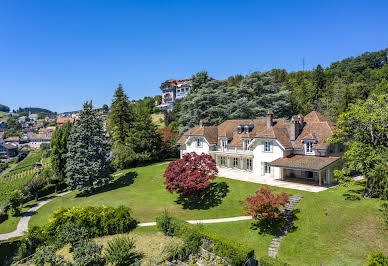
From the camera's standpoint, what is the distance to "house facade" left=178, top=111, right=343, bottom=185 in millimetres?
29688

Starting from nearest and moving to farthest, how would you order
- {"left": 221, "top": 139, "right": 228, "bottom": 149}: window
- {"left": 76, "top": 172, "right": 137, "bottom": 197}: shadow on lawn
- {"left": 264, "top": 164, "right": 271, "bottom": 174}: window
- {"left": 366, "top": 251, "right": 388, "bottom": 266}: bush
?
1. {"left": 366, "top": 251, "right": 388, "bottom": 266}: bush
2. {"left": 264, "top": 164, "right": 271, "bottom": 174}: window
3. {"left": 76, "top": 172, "right": 137, "bottom": 197}: shadow on lawn
4. {"left": 221, "top": 139, "right": 228, "bottom": 149}: window

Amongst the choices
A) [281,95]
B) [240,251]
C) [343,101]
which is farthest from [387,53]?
[240,251]

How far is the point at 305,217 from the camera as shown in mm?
21672

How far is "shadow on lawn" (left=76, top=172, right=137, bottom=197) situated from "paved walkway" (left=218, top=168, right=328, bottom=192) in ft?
51.7

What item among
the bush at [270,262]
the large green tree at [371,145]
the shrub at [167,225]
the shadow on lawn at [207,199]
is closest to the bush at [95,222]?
the shrub at [167,225]

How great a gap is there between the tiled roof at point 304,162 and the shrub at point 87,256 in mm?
22568

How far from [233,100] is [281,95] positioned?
10.8m

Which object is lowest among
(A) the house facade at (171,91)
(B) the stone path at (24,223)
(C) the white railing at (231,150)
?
(B) the stone path at (24,223)

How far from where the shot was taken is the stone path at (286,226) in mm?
18562

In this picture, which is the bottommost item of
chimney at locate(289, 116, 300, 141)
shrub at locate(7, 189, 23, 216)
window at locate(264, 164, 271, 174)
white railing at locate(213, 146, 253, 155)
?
shrub at locate(7, 189, 23, 216)

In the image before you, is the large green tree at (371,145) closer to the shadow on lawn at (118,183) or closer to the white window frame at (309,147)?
the white window frame at (309,147)

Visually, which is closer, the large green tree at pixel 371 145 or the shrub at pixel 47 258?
the shrub at pixel 47 258

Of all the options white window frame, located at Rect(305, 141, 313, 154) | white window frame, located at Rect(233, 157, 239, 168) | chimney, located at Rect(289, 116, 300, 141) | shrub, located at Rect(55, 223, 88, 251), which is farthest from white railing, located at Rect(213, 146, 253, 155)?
shrub, located at Rect(55, 223, 88, 251)

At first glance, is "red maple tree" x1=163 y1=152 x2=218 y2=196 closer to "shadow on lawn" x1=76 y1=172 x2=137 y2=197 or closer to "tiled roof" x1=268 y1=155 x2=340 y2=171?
"tiled roof" x1=268 y1=155 x2=340 y2=171
